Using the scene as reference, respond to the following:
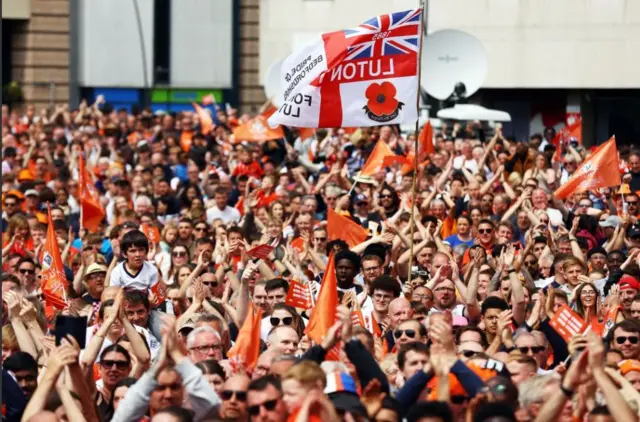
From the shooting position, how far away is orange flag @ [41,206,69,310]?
12.5 metres

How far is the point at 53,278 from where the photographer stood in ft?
42.0

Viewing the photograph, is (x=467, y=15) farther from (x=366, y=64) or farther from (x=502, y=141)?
(x=366, y=64)

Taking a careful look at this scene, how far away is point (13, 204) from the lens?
61.2 feet

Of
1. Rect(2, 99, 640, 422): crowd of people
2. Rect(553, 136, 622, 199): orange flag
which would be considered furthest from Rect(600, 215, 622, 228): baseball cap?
Rect(553, 136, 622, 199): orange flag

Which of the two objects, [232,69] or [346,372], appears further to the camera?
[232,69]

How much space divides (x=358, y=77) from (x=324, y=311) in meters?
3.02

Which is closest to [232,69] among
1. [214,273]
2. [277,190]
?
[277,190]

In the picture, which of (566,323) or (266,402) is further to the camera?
(566,323)

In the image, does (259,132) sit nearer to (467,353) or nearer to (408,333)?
(408,333)

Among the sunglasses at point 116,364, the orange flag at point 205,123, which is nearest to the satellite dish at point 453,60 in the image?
the orange flag at point 205,123

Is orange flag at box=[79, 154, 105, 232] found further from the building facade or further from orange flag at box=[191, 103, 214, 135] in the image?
the building facade

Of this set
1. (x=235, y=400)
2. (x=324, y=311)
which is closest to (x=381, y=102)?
(x=324, y=311)

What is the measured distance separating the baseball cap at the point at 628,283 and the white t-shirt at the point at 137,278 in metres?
3.28

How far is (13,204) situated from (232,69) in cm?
2203
